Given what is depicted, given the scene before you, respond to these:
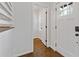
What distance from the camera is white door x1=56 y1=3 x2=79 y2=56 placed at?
3.00 meters

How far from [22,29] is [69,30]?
1.54 metres

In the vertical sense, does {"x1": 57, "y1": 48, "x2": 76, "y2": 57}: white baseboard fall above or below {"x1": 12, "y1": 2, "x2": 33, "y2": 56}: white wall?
below

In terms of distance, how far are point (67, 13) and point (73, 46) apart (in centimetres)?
101

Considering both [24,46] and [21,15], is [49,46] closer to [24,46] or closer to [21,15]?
[24,46]

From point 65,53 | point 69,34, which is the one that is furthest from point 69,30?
point 65,53

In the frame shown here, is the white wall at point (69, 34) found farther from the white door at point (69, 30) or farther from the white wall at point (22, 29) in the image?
the white wall at point (22, 29)

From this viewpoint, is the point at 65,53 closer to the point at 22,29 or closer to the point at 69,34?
the point at 69,34

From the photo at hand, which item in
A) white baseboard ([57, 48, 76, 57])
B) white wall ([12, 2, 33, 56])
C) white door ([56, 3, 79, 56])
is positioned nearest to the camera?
white door ([56, 3, 79, 56])

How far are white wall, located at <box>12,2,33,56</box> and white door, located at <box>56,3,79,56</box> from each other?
110 centimetres

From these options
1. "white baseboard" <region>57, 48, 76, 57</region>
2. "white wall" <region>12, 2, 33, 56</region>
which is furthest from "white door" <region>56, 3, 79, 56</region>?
"white wall" <region>12, 2, 33, 56</region>

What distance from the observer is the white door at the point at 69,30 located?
2996mm

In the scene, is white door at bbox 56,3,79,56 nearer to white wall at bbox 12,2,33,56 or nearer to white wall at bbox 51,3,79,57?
white wall at bbox 51,3,79,57

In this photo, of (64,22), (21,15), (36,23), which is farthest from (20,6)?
(36,23)

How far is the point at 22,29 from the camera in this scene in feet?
13.1
